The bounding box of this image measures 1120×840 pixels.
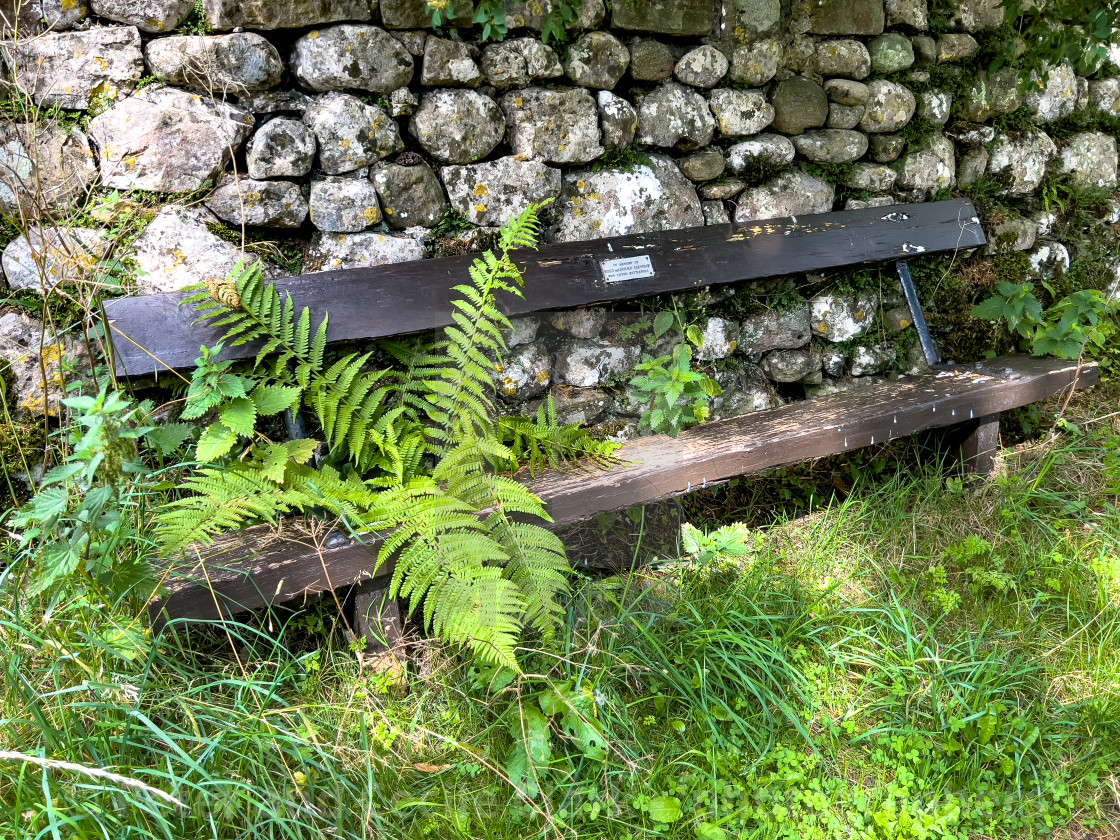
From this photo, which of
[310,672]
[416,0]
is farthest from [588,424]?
[416,0]

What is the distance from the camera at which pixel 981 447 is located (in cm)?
309

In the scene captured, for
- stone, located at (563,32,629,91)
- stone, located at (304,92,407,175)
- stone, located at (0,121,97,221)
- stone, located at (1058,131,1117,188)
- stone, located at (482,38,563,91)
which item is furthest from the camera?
stone, located at (1058,131,1117,188)

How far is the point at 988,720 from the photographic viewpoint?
202 cm

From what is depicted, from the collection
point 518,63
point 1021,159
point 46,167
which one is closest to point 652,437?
point 518,63

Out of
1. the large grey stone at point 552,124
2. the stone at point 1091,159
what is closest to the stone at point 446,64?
the large grey stone at point 552,124

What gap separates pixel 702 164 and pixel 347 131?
4.40 ft

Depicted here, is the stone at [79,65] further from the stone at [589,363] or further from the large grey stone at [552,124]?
the stone at [589,363]

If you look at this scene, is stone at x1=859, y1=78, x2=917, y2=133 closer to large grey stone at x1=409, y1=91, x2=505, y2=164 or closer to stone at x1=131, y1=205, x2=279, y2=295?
large grey stone at x1=409, y1=91, x2=505, y2=164

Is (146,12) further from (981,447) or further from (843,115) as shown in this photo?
(981,447)

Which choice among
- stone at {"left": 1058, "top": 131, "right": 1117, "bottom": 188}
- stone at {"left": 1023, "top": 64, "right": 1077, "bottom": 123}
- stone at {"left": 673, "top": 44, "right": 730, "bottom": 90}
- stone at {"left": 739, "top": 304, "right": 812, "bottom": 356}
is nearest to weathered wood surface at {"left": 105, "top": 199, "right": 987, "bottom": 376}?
stone at {"left": 739, "top": 304, "right": 812, "bottom": 356}

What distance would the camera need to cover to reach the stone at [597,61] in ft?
9.06

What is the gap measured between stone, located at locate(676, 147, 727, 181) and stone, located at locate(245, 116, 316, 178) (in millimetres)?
1398

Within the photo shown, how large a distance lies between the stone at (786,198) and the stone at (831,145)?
9cm

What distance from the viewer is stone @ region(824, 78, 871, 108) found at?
3221 millimetres
